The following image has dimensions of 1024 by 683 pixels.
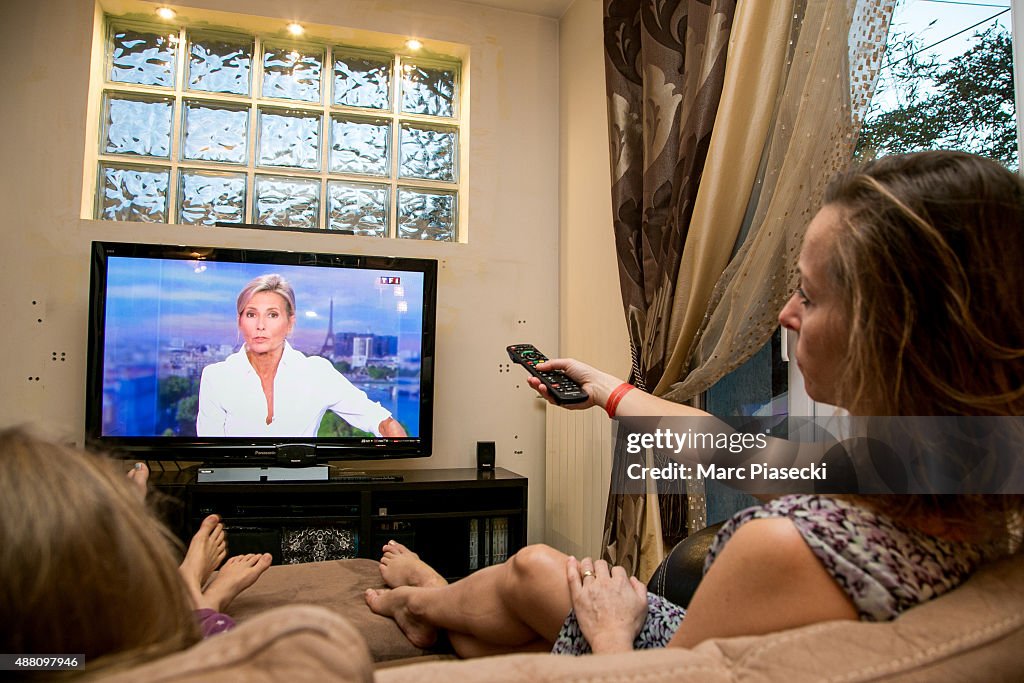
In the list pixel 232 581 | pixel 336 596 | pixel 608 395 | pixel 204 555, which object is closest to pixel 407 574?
pixel 336 596

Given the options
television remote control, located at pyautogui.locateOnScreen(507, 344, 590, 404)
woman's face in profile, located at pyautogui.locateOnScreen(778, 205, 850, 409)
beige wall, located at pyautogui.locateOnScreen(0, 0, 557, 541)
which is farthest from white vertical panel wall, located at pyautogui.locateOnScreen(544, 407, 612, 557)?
woman's face in profile, located at pyautogui.locateOnScreen(778, 205, 850, 409)

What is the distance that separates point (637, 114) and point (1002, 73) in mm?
1273

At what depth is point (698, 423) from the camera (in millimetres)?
1459

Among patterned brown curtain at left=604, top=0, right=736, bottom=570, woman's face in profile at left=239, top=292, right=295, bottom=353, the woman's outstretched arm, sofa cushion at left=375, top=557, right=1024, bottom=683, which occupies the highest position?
patterned brown curtain at left=604, top=0, right=736, bottom=570

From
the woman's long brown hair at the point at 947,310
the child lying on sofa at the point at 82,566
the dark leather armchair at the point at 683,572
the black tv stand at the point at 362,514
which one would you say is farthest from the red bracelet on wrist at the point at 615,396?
the black tv stand at the point at 362,514

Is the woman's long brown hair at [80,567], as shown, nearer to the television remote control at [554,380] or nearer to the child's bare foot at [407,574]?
the television remote control at [554,380]

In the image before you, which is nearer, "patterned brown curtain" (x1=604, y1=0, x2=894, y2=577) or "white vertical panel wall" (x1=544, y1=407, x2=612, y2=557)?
"patterned brown curtain" (x1=604, y1=0, x2=894, y2=577)

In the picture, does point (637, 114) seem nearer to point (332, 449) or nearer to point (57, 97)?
point (332, 449)

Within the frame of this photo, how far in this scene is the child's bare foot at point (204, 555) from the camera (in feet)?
5.73

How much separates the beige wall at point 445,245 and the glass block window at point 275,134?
0.15m

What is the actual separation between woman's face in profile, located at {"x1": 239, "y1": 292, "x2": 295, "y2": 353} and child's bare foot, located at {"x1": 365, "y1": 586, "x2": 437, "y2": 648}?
63.7 inches

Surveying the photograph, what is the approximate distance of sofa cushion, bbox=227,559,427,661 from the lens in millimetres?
1456

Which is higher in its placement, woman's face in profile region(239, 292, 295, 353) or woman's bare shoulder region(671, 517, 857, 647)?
woman's face in profile region(239, 292, 295, 353)

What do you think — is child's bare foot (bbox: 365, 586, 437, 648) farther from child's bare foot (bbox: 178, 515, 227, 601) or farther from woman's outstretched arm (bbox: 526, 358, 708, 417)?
woman's outstretched arm (bbox: 526, 358, 708, 417)
